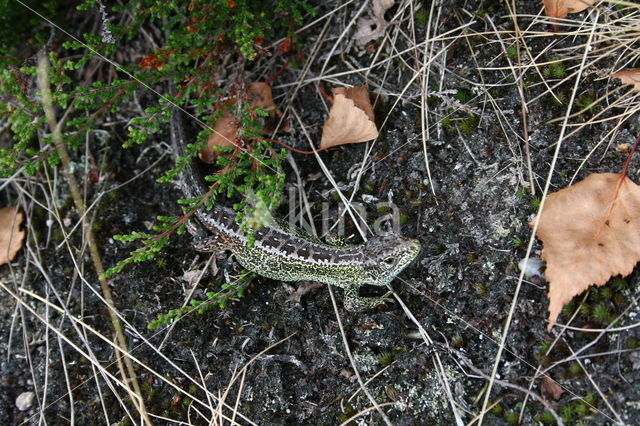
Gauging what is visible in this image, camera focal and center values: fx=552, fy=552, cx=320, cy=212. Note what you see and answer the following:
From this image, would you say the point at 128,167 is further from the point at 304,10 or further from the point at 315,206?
the point at 304,10

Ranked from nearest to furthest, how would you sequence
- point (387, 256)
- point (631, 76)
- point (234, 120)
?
point (631, 76)
point (387, 256)
point (234, 120)

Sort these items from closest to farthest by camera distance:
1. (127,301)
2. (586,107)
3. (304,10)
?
1. (586,107)
2. (127,301)
3. (304,10)

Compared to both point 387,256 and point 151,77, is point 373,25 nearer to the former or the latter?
point 151,77

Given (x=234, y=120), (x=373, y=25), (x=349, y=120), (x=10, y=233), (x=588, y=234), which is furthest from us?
(x=10, y=233)

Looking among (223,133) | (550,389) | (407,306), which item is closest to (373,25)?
(223,133)

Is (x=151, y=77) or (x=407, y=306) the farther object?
(x=151, y=77)

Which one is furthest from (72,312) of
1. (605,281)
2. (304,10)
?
(605,281)

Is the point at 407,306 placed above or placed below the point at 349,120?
below

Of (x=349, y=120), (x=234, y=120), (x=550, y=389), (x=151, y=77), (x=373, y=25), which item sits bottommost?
(x=550, y=389)
